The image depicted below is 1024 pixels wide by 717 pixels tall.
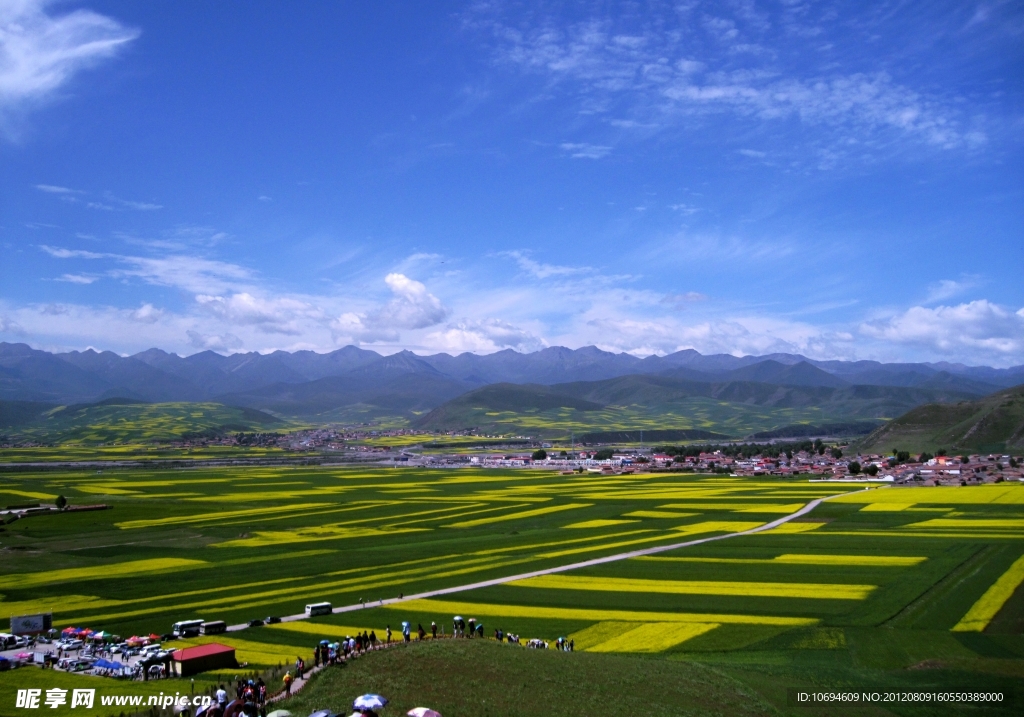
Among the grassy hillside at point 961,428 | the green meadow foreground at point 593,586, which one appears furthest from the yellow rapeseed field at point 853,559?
the grassy hillside at point 961,428

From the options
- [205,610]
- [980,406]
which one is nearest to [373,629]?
[205,610]

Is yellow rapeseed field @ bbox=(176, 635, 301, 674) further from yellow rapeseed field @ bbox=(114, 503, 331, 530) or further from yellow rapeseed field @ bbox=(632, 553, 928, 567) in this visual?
A: yellow rapeseed field @ bbox=(114, 503, 331, 530)

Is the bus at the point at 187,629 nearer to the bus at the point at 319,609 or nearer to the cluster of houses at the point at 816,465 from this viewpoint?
the bus at the point at 319,609

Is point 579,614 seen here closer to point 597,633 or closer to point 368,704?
point 597,633

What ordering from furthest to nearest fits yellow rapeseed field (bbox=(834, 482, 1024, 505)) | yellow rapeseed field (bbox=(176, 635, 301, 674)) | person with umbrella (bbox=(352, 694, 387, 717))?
yellow rapeseed field (bbox=(834, 482, 1024, 505))
yellow rapeseed field (bbox=(176, 635, 301, 674))
person with umbrella (bbox=(352, 694, 387, 717))

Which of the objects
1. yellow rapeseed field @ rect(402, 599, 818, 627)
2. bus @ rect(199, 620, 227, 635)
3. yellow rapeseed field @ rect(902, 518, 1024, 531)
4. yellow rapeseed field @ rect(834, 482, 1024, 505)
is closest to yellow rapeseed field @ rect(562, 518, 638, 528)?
yellow rapeseed field @ rect(902, 518, 1024, 531)

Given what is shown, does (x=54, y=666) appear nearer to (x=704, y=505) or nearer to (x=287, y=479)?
(x=704, y=505)

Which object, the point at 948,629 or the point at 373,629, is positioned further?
the point at 373,629
